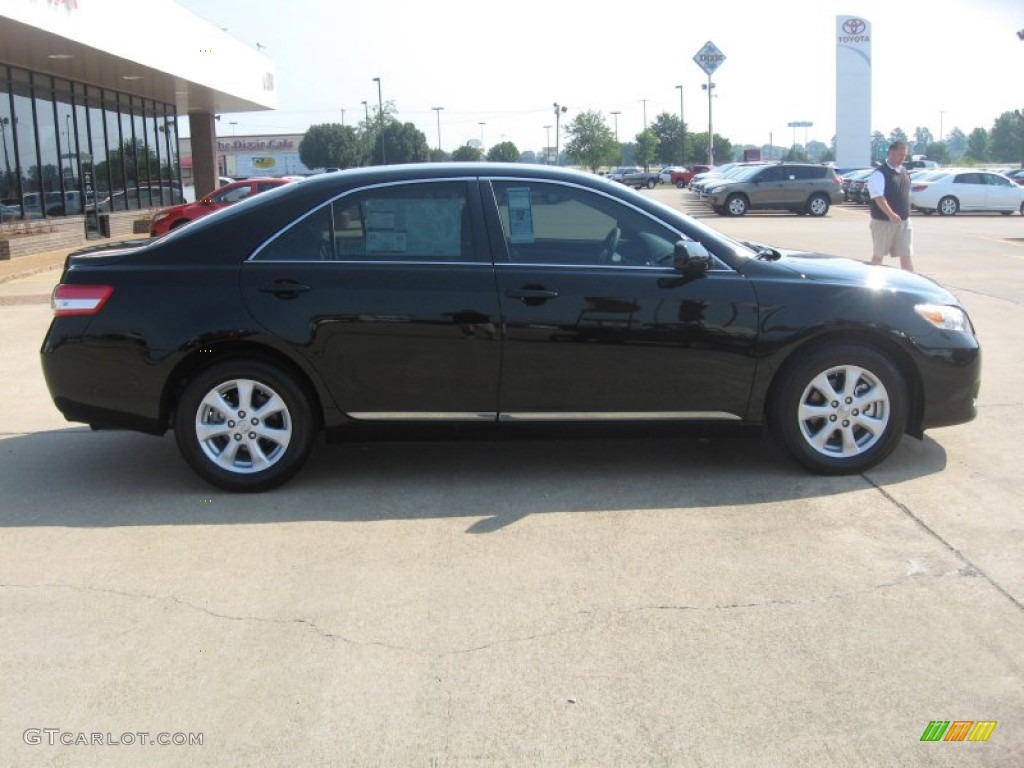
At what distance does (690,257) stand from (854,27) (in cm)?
6846

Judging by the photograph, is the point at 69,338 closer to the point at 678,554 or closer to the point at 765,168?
the point at 678,554

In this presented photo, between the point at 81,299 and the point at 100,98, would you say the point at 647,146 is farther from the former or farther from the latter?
the point at 81,299

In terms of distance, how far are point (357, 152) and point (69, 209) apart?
222 ft

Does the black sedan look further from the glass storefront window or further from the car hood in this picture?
the glass storefront window

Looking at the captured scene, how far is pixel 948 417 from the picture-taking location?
5.87m

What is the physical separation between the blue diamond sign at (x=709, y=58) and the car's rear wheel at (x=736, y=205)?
120ft

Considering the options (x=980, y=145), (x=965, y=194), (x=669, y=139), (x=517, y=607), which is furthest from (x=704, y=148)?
(x=517, y=607)

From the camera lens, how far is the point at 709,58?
68.6 meters

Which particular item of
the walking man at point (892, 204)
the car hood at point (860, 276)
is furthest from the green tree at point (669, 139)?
the car hood at point (860, 276)

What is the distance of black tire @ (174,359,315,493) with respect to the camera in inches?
219

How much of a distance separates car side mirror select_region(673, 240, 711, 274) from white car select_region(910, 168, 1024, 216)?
3048 cm

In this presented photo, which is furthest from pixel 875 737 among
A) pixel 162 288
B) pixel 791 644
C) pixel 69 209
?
pixel 69 209
